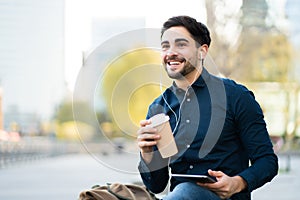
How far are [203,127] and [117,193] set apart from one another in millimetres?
294

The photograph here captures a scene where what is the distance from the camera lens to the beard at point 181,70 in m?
1.75

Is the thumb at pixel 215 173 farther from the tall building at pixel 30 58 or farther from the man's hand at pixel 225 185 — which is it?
the tall building at pixel 30 58

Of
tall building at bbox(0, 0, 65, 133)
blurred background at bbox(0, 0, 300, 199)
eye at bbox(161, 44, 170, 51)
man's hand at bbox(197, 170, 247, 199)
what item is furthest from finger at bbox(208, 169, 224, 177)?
tall building at bbox(0, 0, 65, 133)

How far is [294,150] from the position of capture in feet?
51.2

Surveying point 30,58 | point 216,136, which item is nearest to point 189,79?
point 216,136

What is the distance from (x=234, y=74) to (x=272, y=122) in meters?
1.07

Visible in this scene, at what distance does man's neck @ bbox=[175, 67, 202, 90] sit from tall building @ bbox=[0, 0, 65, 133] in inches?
299

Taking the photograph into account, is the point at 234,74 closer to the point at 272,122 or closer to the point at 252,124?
the point at 272,122

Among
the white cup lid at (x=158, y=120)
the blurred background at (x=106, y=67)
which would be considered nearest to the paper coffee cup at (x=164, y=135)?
the white cup lid at (x=158, y=120)

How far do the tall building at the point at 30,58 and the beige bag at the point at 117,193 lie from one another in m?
7.49

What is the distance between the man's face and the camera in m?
1.75

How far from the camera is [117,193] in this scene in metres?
1.82

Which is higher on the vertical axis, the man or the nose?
the nose

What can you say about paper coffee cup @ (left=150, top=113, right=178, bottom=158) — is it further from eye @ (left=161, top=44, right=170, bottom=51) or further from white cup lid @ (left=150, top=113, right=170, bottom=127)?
eye @ (left=161, top=44, right=170, bottom=51)
